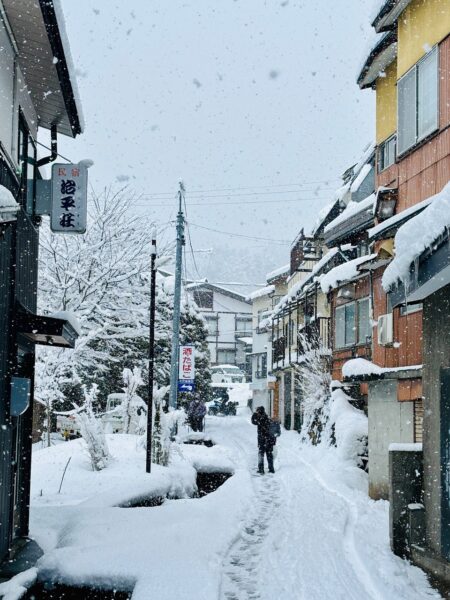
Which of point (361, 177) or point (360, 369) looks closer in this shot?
point (360, 369)

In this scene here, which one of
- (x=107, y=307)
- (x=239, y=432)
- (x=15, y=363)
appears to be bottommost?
(x=239, y=432)

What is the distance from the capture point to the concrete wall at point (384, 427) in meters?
12.9

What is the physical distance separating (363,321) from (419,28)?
37.3 feet

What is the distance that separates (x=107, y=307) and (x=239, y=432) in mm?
10659

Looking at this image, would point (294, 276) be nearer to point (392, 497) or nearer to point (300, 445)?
point (300, 445)

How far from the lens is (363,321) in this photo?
21.7 metres

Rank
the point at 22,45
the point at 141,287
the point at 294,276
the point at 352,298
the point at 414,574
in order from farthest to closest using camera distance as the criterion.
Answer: the point at 294,276, the point at 141,287, the point at 352,298, the point at 22,45, the point at 414,574

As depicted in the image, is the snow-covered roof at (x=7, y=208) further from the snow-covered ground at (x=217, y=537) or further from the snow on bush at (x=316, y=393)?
the snow on bush at (x=316, y=393)

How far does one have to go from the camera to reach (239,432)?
107ft

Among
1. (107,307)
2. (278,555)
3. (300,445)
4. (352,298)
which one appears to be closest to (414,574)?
(278,555)

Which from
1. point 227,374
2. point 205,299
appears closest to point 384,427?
point 227,374

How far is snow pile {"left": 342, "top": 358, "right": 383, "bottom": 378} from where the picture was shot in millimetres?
13695

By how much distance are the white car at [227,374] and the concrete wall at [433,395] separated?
52464 mm

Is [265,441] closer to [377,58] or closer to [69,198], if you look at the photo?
[69,198]
